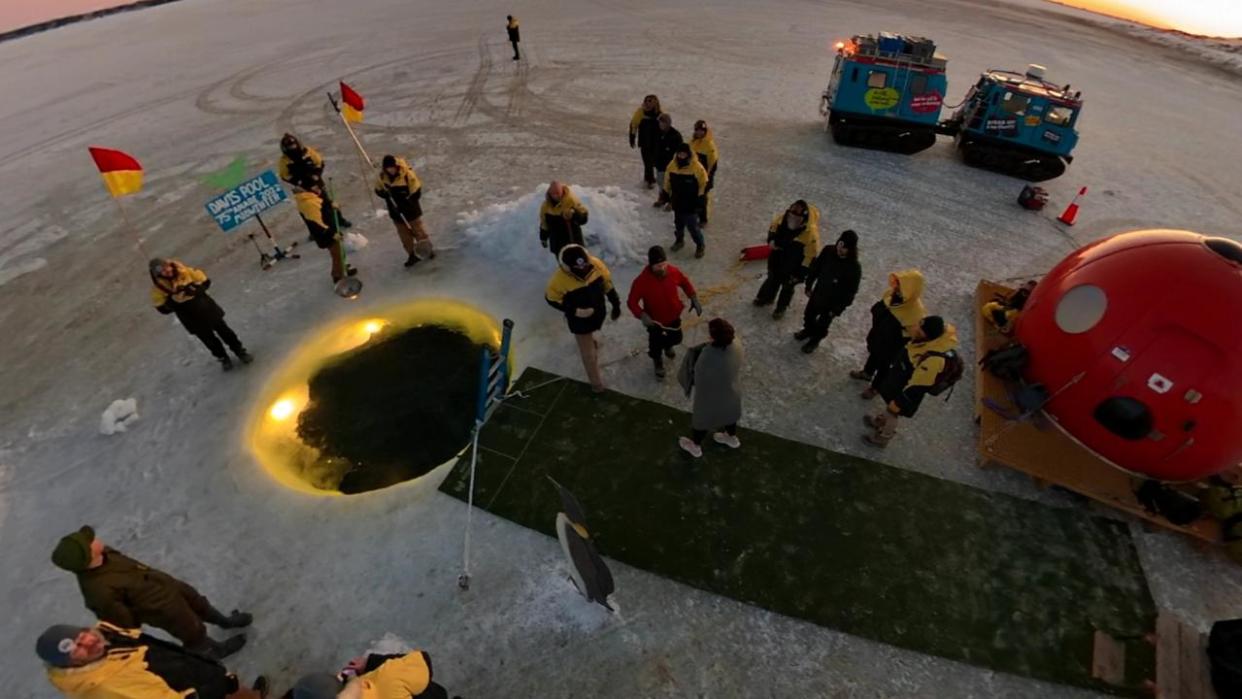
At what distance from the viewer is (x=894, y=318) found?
567 cm

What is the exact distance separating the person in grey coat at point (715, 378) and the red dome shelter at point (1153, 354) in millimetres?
3269

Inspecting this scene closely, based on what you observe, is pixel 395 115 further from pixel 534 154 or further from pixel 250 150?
pixel 534 154

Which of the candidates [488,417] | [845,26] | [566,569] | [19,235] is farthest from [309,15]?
[566,569]

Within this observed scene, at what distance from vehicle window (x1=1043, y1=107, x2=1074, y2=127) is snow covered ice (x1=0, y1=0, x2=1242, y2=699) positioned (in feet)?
4.19

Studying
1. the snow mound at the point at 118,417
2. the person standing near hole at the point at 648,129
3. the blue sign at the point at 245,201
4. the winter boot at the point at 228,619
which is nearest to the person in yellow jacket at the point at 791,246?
the person standing near hole at the point at 648,129

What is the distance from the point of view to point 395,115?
14.0 m

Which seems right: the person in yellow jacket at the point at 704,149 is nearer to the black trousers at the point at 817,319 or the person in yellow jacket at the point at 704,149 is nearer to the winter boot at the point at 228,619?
the black trousers at the point at 817,319

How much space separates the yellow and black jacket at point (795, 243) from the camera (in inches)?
261

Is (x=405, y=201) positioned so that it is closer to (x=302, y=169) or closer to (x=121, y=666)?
(x=302, y=169)

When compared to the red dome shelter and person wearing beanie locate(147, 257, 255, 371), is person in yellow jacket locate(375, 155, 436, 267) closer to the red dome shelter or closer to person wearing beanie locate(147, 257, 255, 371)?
person wearing beanie locate(147, 257, 255, 371)

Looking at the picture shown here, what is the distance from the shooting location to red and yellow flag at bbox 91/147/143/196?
659cm

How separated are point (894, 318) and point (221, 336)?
805 cm

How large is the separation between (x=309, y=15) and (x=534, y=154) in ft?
57.3

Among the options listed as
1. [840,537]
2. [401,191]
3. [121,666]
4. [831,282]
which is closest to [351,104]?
[401,191]
